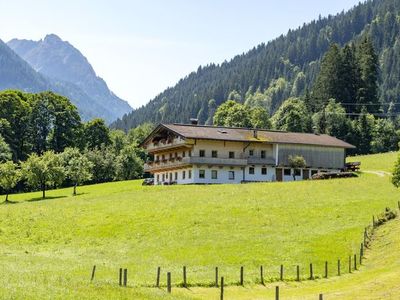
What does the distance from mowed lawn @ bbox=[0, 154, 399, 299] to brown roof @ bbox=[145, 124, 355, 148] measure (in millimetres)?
18533

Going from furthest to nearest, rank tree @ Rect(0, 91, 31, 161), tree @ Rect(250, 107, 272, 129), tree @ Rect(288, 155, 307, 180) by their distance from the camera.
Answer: tree @ Rect(250, 107, 272, 129)
tree @ Rect(0, 91, 31, 161)
tree @ Rect(288, 155, 307, 180)

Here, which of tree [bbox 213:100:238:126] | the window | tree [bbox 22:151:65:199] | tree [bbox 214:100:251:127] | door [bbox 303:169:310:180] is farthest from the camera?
tree [bbox 213:100:238:126]

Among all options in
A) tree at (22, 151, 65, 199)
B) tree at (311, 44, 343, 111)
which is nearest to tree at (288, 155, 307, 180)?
tree at (22, 151, 65, 199)

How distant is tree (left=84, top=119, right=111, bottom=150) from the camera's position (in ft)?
505

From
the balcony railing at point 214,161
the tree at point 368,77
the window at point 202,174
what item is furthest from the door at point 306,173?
the tree at point 368,77

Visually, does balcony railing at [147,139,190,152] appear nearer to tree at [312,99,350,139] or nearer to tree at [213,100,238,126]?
tree at [213,100,238,126]

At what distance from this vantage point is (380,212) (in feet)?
205

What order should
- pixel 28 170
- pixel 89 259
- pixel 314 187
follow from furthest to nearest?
1. pixel 28 170
2. pixel 314 187
3. pixel 89 259

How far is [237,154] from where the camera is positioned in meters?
107

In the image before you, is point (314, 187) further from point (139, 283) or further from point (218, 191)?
point (139, 283)

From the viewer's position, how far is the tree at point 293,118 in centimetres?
14962

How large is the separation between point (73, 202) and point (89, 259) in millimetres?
33638

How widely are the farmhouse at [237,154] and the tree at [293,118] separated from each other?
36.6 metres

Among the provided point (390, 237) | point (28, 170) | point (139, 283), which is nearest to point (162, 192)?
point (28, 170)
